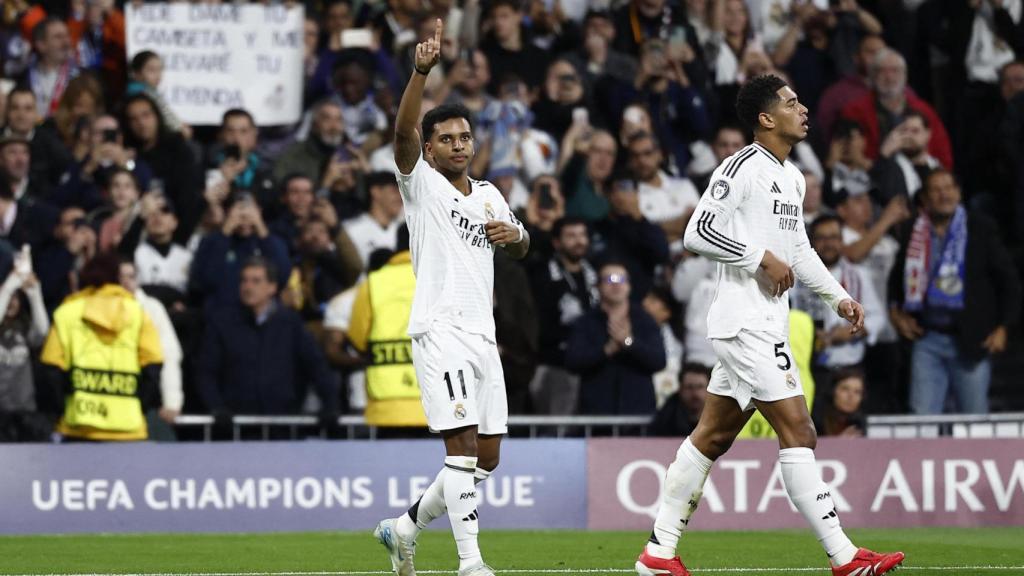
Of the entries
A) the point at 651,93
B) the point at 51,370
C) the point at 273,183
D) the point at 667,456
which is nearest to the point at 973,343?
the point at 667,456

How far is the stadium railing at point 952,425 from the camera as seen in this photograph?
52.1ft

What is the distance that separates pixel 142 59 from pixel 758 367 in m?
9.58

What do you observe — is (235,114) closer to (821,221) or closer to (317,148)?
(317,148)

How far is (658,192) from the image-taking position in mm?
17469

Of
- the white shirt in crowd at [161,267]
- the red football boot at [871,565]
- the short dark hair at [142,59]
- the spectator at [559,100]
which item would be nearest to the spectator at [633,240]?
the spectator at [559,100]

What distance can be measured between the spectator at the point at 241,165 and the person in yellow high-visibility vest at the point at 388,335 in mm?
2733

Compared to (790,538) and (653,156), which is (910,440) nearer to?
(790,538)

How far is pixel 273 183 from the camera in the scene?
17.0 metres

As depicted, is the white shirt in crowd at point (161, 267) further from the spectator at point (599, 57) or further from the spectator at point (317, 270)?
the spectator at point (599, 57)

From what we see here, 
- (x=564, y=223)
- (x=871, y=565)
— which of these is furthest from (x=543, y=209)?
(x=871, y=565)

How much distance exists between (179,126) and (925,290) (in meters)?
7.04

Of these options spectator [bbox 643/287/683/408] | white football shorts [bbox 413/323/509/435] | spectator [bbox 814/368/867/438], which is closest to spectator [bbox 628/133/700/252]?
spectator [bbox 643/287/683/408]

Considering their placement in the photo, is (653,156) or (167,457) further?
(653,156)

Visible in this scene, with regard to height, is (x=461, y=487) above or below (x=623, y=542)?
above
